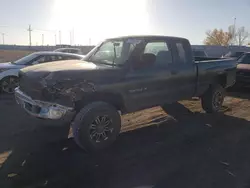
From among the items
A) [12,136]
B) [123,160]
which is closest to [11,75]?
[12,136]

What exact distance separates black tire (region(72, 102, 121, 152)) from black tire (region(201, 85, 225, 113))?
11.2 ft

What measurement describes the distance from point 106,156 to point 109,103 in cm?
98

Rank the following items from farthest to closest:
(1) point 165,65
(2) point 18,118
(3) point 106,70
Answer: (2) point 18,118, (1) point 165,65, (3) point 106,70

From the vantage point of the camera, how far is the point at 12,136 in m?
5.47

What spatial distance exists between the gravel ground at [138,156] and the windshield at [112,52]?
1.60 metres

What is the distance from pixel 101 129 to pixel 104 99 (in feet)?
1.81

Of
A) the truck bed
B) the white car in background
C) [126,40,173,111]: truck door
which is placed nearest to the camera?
[126,40,173,111]: truck door

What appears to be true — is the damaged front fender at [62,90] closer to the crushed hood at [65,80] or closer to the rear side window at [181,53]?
the crushed hood at [65,80]

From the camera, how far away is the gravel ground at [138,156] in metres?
3.78

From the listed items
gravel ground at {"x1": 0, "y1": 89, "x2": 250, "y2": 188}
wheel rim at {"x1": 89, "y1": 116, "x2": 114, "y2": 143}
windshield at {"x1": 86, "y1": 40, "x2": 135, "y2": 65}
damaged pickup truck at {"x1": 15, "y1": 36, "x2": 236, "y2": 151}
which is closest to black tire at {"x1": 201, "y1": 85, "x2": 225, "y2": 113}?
gravel ground at {"x1": 0, "y1": 89, "x2": 250, "y2": 188}

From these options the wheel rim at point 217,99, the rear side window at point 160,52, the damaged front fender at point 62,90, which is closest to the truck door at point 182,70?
the rear side window at point 160,52

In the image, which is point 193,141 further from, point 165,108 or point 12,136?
point 12,136

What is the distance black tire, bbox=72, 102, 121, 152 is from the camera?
4480 mm

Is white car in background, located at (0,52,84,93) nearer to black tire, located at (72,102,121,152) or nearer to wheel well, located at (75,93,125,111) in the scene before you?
wheel well, located at (75,93,125,111)
